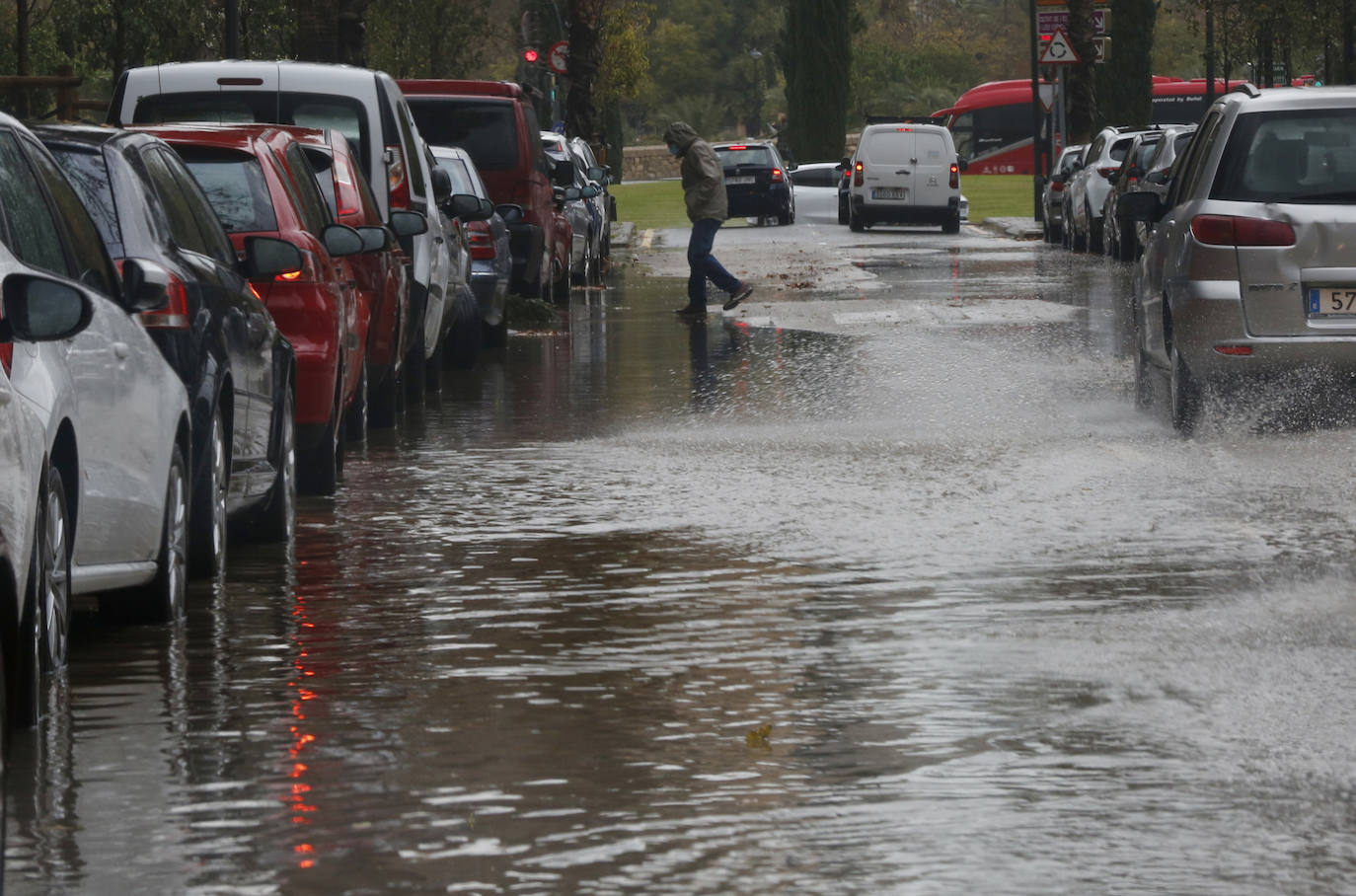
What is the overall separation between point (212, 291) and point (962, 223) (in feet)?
149

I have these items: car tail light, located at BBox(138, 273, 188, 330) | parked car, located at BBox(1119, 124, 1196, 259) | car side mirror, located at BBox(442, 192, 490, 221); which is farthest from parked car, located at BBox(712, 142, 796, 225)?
car tail light, located at BBox(138, 273, 188, 330)

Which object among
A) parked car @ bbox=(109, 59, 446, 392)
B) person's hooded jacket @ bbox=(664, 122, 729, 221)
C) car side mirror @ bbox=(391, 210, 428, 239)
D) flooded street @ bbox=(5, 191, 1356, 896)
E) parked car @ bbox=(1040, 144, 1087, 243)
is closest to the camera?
flooded street @ bbox=(5, 191, 1356, 896)

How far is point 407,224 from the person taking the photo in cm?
1518

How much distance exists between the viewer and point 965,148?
92625 mm

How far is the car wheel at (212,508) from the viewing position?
905cm

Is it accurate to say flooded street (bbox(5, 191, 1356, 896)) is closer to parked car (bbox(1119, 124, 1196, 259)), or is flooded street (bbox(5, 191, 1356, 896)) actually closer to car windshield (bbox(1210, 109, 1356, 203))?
car windshield (bbox(1210, 109, 1356, 203))

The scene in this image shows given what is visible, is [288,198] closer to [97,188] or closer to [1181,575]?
[97,188]

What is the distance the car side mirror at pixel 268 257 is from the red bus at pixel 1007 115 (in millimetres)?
80537

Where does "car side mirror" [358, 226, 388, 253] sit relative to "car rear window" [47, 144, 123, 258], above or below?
below

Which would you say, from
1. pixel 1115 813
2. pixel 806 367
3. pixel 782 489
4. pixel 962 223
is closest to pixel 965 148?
pixel 962 223

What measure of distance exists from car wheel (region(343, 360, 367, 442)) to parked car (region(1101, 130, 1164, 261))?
708 inches

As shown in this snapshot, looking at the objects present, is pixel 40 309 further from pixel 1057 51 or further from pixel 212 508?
pixel 1057 51

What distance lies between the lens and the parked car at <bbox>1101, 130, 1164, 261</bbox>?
1304 inches

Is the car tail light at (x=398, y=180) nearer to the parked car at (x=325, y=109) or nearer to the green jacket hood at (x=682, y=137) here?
the parked car at (x=325, y=109)
